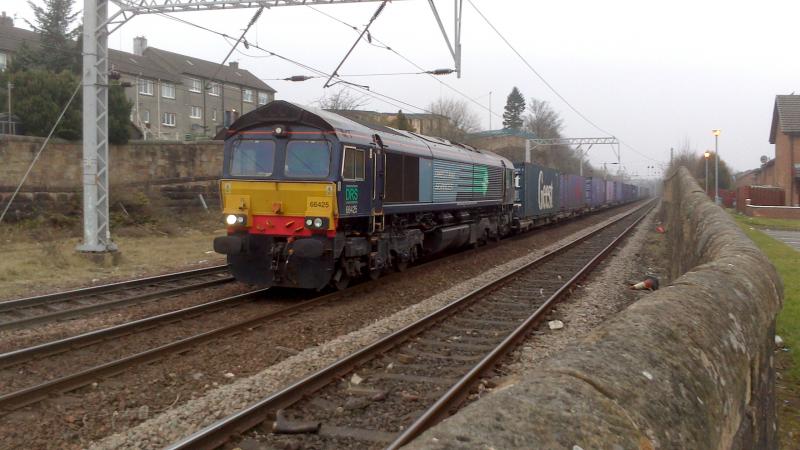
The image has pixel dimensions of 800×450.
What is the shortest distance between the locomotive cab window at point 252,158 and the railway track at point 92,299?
2.51 m

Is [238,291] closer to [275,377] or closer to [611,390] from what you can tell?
[275,377]

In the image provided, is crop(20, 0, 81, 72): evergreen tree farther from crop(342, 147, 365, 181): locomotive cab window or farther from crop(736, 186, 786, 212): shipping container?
crop(736, 186, 786, 212): shipping container

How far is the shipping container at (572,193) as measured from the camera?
33.1 m

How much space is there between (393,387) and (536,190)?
21.7m

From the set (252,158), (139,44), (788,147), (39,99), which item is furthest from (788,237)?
(139,44)

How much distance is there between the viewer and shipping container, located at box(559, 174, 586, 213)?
3309 centimetres

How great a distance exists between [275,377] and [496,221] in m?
15.6

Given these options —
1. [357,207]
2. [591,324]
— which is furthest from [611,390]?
[357,207]

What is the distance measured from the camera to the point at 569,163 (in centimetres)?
8475

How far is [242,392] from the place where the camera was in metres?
6.05

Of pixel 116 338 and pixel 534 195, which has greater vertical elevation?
pixel 534 195

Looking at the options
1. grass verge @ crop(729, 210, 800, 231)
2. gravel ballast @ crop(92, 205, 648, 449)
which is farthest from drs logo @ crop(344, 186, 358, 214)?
grass verge @ crop(729, 210, 800, 231)

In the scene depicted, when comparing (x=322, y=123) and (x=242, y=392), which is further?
(x=322, y=123)

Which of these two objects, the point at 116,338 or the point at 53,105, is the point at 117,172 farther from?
the point at 116,338
